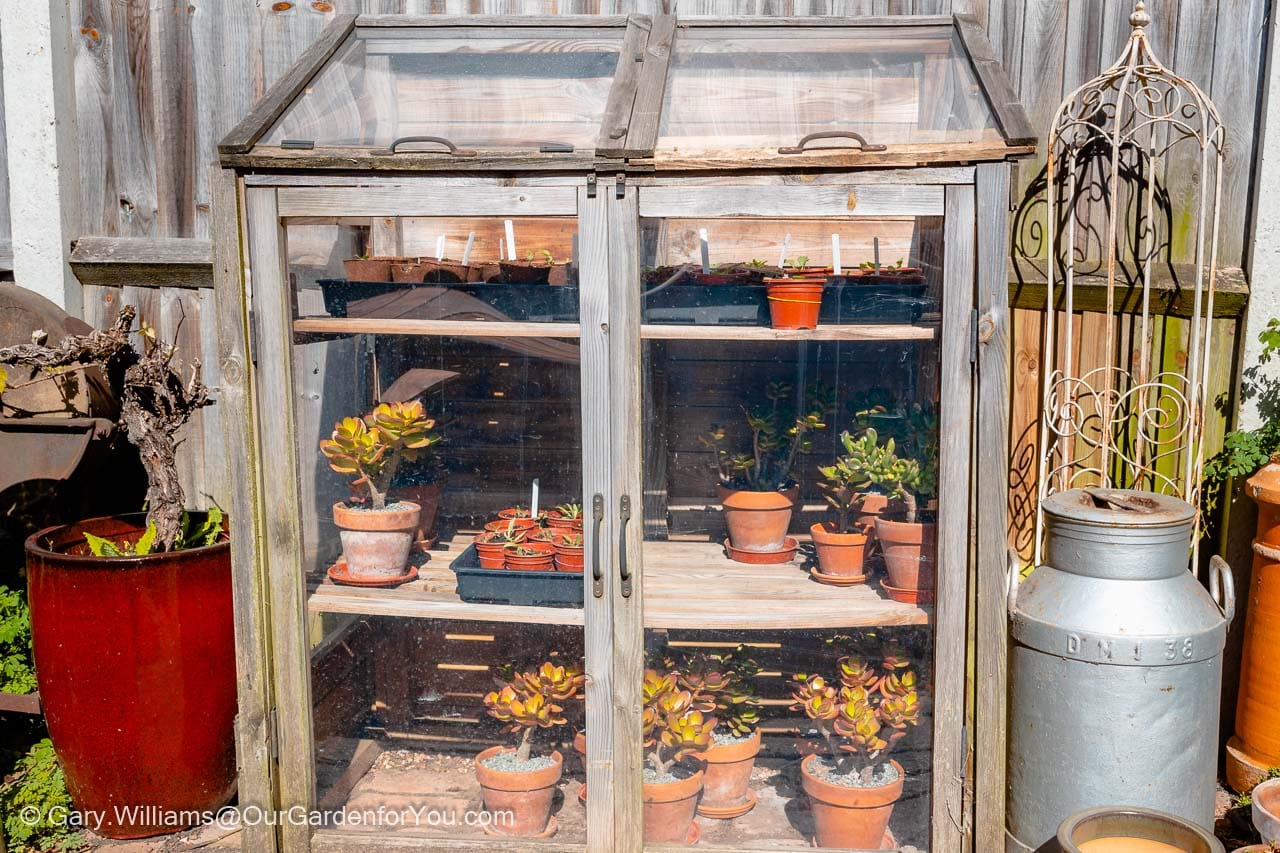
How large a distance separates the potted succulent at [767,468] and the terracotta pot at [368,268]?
2.65ft

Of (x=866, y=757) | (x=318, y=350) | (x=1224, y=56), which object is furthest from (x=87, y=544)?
(x=1224, y=56)

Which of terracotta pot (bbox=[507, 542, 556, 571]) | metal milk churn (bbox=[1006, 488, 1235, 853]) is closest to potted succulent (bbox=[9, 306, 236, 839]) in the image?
terracotta pot (bbox=[507, 542, 556, 571])

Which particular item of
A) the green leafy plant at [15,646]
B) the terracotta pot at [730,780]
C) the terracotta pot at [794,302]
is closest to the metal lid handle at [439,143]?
the terracotta pot at [794,302]

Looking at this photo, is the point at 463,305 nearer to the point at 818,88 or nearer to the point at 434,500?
the point at 434,500

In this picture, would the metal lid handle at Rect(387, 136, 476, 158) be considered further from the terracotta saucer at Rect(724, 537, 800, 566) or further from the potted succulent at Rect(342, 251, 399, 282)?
the terracotta saucer at Rect(724, 537, 800, 566)

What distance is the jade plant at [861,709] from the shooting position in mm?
Answer: 2350

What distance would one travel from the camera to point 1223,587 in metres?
2.36

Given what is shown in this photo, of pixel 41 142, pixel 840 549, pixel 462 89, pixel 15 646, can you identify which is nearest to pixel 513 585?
pixel 840 549

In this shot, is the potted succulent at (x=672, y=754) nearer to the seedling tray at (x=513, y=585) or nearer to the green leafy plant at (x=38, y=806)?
the seedling tray at (x=513, y=585)

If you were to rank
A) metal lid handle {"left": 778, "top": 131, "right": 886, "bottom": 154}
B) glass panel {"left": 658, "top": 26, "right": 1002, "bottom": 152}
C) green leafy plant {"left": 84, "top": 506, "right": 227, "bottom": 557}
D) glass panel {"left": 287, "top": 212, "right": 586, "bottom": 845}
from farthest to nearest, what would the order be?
green leafy plant {"left": 84, "top": 506, "right": 227, "bottom": 557}, glass panel {"left": 287, "top": 212, "right": 586, "bottom": 845}, glass panel {"left": 658, "top": 26, "right": 1002, "bottom": 152}, metal lid handle {"left": 778, "top": 131, "right": 886, "bottom": 154}

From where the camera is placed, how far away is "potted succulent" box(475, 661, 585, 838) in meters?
2.42

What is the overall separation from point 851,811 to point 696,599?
1.94 feet

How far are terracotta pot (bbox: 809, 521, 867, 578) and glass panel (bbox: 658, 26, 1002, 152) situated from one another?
0.86 m

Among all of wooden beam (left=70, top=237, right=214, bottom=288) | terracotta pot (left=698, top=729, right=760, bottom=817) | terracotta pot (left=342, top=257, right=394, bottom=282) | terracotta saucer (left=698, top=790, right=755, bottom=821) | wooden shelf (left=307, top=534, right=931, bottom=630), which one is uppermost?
wooden beam (left=70, top=237, right=214, bottom=288)
